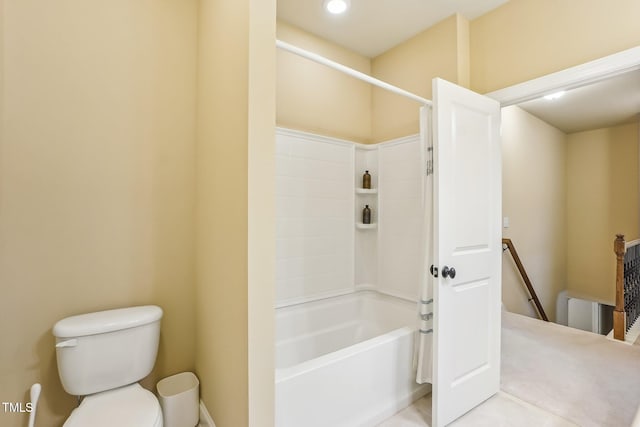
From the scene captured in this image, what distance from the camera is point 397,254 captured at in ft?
8.51

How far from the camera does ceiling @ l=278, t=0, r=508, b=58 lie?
2.17 meters

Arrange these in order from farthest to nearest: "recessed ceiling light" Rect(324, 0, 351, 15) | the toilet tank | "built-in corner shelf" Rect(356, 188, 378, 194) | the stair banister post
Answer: the stair banister post < "built-in corner shelf" Rect(356, 188, 378, 194) < "recessed ceiling light" Rect(324, 0, 351, 15) < the toilet tank

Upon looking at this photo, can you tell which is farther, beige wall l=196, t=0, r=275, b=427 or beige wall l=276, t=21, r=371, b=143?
beige wall l=276, t=21, r=371, b=143

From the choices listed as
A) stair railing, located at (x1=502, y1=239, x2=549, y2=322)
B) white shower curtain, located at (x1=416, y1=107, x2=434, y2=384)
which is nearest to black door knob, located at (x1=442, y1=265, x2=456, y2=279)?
white shower curtain, located at (x1=416, y1=107, x2=434, y2=384)

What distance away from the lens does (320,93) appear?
102 inches

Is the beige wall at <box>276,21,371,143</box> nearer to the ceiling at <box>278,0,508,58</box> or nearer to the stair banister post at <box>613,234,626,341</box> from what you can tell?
the ceiling at <box>278,0,508,58</box>

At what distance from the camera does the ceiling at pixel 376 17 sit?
217 centimetres

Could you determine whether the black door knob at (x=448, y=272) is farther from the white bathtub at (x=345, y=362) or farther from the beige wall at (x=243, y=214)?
the beige wall at (x=243, y=214)

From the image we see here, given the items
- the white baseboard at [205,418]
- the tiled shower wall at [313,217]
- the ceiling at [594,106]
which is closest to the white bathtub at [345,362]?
the tiled shower wall at [313,217]

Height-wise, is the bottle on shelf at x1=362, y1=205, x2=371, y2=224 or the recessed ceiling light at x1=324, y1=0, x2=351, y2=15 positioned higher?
the recessed ceiling light at x1=324, y1=0, x2=351, y2=15

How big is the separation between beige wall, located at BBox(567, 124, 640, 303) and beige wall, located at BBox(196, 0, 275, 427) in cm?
570

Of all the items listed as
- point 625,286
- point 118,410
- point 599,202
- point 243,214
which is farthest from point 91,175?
point 599,202

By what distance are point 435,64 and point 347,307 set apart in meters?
2.20

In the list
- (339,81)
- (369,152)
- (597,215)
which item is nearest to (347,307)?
(369,152)
